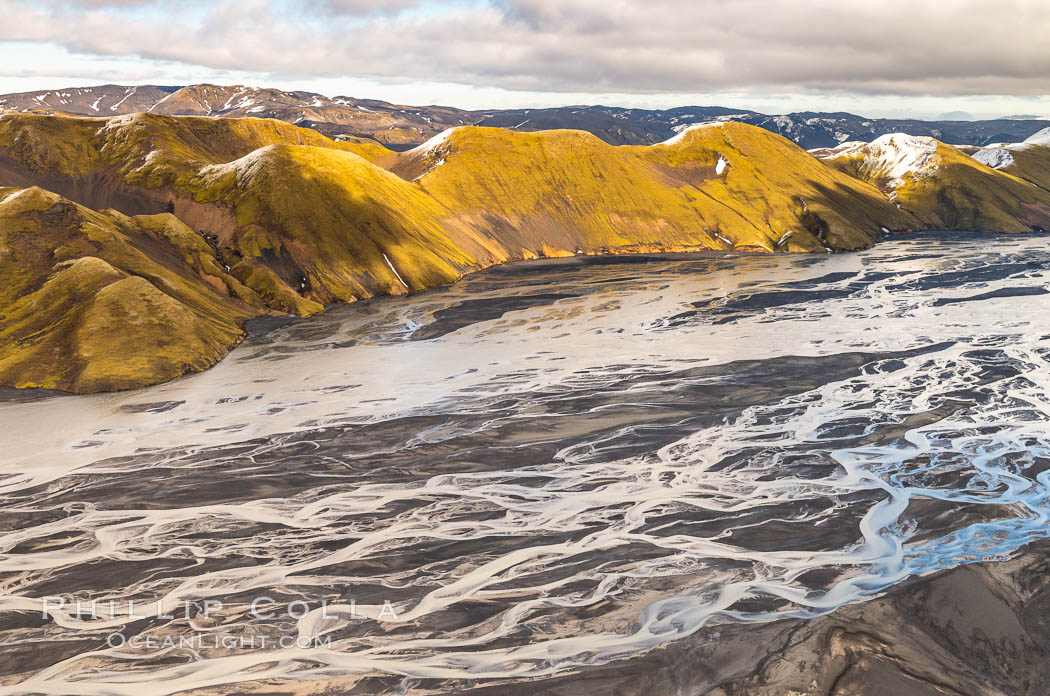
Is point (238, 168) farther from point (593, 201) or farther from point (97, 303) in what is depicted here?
point (593, 201)

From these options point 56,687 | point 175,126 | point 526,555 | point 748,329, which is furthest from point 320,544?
point 175,126

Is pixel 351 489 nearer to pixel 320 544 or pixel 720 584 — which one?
pixel 320 544

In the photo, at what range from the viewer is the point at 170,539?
134ft

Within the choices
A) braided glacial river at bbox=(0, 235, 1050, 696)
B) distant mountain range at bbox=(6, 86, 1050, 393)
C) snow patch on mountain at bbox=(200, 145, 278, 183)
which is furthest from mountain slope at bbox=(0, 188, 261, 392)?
snow patch on mountain at bbox=(200, 145, 278, 183)

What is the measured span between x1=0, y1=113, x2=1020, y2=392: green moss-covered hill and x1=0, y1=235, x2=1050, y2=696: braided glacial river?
10195 millimetres

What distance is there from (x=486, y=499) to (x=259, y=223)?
89.2 m

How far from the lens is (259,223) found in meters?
119

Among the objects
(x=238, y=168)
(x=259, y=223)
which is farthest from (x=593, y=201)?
(x=259, y=223)

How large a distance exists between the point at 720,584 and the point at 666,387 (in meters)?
34.5

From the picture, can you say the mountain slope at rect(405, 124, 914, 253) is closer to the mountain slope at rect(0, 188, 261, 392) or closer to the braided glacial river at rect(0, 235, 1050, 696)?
the mountain slope at rect(0, 188, 261, 392)

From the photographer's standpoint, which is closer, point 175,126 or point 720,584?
point 720,584

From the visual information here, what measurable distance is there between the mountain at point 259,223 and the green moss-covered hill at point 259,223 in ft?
1.07

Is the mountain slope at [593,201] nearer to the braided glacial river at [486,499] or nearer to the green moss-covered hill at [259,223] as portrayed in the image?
the green moss-covered hill at [259,223]

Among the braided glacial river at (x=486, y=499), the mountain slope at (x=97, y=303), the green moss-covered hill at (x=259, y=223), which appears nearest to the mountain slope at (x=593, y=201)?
the green moss-covered hill at (x=259, y=223)
